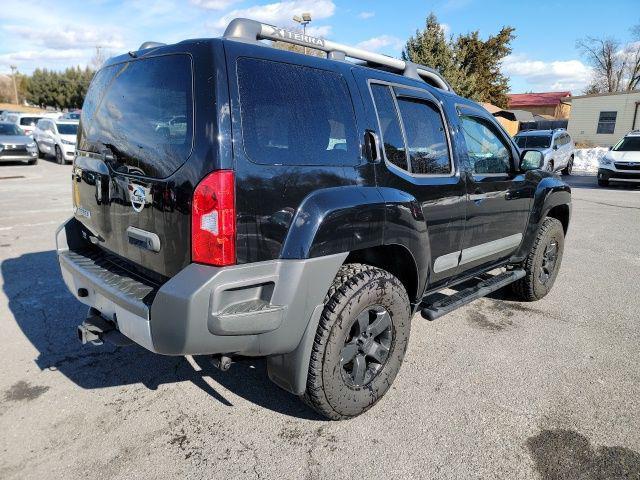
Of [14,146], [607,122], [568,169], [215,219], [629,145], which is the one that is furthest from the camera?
[607,122]

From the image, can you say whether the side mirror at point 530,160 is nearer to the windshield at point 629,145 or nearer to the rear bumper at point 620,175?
the rear bumper at point 620,175

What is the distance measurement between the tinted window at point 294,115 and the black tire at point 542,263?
277 cm

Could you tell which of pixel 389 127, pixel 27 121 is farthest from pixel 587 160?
pixel 27 121

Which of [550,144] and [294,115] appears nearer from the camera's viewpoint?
[294,115]

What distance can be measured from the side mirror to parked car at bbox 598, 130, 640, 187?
13640 mm

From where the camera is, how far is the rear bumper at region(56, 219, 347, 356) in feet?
6.91

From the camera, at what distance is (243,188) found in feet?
7.09

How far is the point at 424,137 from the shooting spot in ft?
10.6

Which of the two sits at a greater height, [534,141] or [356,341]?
[534,141]

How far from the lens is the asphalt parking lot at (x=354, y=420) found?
243 centimetres

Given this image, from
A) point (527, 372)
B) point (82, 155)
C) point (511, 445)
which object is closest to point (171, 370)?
point (82, 155)

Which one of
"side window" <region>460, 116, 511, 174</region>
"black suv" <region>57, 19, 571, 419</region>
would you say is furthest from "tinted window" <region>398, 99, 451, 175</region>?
"side window" <region>460, 116, 511, 174</region>

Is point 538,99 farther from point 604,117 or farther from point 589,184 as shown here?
point 589,184

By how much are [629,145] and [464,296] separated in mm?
16369
